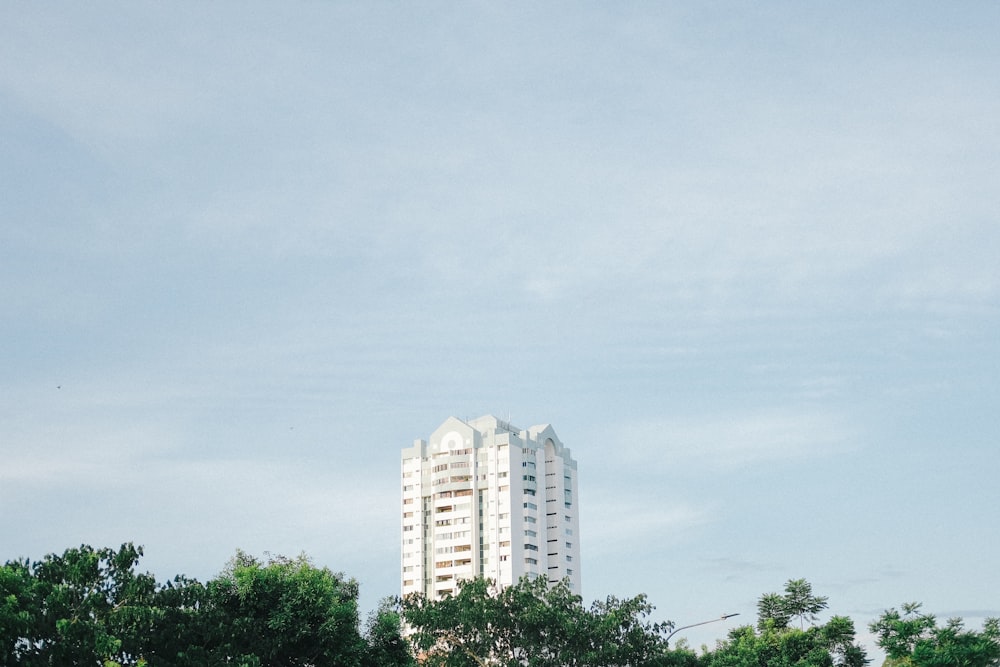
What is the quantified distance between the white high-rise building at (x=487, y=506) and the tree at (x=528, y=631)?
296 ft

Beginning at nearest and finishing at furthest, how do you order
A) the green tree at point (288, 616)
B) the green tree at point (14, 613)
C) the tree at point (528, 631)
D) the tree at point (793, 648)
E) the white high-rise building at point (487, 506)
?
1. the green tree at point (14, 613)
2. the green tree at point (288, 616)
3. the tree at point (528, 631)
4. the tree at point (793, 648)
5. the white high-rise building at point (487, 506)

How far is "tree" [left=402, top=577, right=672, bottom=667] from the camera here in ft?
159

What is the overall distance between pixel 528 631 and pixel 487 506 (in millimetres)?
96927

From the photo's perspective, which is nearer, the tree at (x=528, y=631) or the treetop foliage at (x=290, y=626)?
the treetop foliage at (x=290, y=626)

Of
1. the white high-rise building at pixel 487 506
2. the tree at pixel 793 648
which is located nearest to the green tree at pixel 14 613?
the tree at pixel 793 648

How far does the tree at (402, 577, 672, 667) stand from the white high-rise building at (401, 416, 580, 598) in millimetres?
90272

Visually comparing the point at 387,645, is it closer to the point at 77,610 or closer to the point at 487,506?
the point at 77,610

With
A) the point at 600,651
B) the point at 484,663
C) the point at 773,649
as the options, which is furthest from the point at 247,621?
the point at 773,649

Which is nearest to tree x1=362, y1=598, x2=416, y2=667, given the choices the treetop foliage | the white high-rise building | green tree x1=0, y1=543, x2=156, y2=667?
the treetop foliage

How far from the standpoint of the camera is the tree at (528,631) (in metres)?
48.4

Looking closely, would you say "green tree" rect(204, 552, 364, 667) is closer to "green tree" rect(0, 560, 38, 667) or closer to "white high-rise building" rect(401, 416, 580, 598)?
"green tree" rect(0, 560, 38, 667)

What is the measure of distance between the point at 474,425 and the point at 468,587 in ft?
331

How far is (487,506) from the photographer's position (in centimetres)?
14512

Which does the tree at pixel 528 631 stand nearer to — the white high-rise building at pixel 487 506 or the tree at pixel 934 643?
the tree at pixel 934 643
